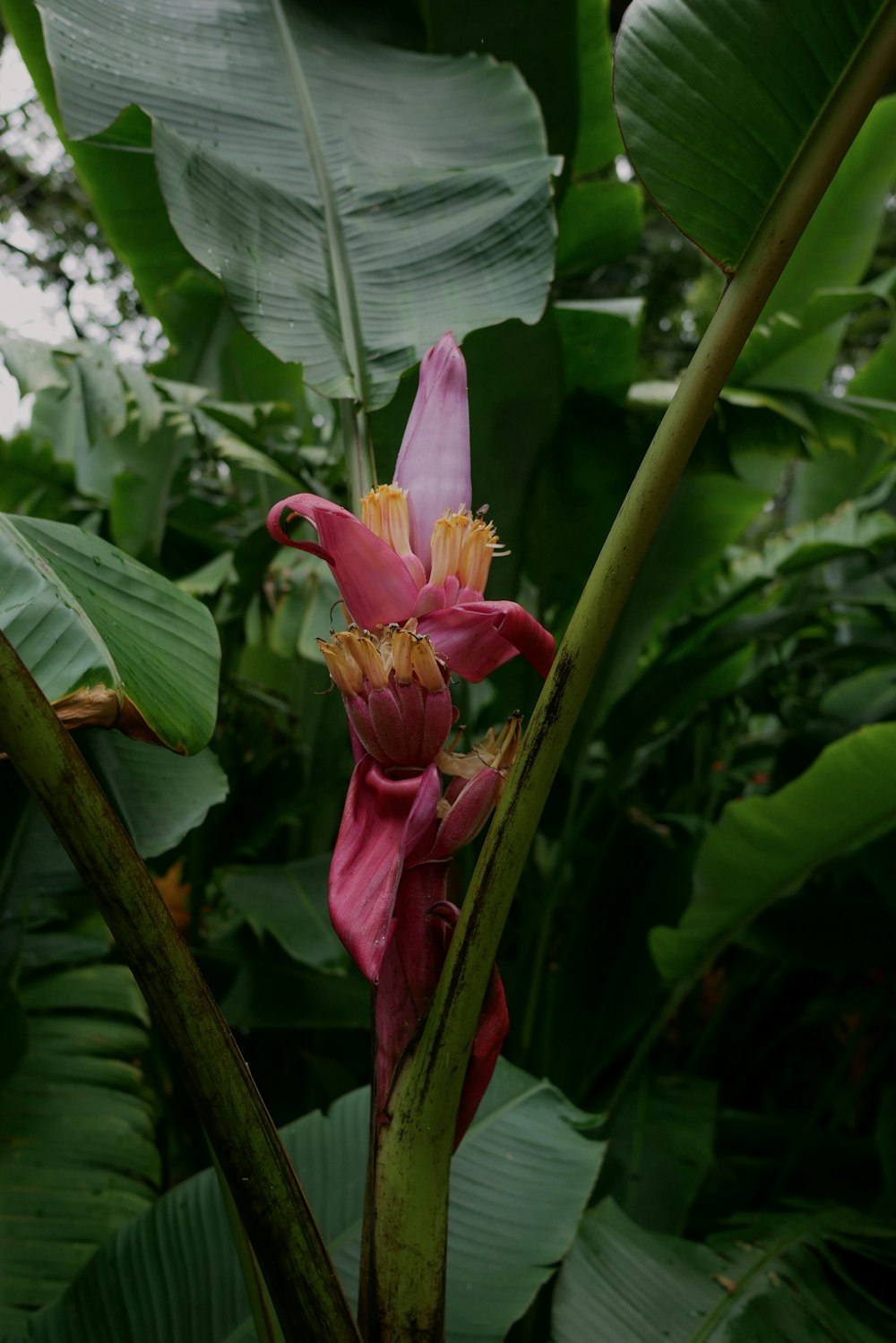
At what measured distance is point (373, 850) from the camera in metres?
0.41

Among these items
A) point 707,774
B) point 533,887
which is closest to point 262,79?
point 533,887

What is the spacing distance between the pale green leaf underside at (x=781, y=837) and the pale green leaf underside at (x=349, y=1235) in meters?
0.27

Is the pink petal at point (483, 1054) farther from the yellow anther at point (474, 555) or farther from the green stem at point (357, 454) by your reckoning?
the green stem at point (357, 454)

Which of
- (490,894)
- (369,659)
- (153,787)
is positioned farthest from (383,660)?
(153,787)

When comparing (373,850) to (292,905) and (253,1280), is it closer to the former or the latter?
(253,1280)

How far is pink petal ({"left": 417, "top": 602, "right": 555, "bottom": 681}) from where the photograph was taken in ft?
1.39

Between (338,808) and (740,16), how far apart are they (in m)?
1.00

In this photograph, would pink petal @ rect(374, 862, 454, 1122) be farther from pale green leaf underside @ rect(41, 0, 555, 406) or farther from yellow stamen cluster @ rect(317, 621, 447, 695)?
pale green leaf underside @ rect(41, 0, 555, 406)

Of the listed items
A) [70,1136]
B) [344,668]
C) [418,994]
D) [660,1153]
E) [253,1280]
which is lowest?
[660,1153]

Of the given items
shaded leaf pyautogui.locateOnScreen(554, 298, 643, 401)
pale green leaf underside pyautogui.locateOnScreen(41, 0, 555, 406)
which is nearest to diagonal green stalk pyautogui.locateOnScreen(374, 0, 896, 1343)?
Result: pale green leaf underside pyautogui.locateOnScreen(41, 0, 555, 406)

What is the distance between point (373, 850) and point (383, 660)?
3.4 inches

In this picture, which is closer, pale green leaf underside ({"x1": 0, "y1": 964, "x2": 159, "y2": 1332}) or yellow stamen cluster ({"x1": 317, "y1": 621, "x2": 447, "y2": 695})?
yellow stamen cluster ({"x1": 317, "y1": 621, "x2": 447, "y2": 695})

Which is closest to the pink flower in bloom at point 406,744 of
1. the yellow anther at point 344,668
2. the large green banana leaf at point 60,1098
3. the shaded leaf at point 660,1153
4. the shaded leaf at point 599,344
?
the yellow anther at point 344,668

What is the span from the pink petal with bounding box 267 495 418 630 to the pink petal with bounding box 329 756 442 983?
7cm
